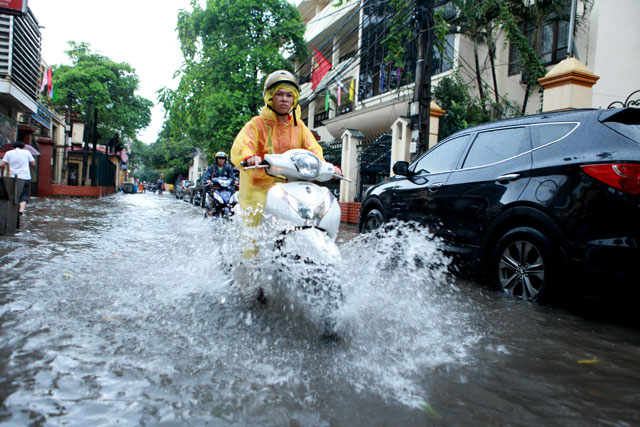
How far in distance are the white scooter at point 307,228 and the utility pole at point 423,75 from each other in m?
6.35

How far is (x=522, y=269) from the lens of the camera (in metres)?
3.88

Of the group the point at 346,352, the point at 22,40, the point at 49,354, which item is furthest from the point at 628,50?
the point at 22,40

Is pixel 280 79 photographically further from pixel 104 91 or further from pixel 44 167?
pixel 104 91

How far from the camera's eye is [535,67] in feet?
41.9

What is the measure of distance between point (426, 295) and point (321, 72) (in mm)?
16955

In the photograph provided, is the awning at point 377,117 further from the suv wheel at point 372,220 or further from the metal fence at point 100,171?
the metal fence at point 100,171

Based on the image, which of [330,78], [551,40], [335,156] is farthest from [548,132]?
[330,78]

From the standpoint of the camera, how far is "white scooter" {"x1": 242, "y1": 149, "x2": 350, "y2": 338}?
108 inches

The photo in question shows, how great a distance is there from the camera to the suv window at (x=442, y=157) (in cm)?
496

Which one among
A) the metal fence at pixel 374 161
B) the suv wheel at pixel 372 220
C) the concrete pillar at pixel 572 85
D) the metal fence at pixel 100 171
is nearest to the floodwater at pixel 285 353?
the suv wheel at pixel 372 220

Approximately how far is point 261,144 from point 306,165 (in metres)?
0.67

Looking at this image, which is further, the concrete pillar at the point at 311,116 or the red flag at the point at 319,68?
the concrete pillar at the point at 311,116

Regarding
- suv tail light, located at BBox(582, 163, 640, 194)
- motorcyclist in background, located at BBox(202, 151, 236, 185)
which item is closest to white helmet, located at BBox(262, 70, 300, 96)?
suv tail light, located at BBox(582, 163, 640, 194)

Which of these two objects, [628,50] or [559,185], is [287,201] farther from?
[628,50]
